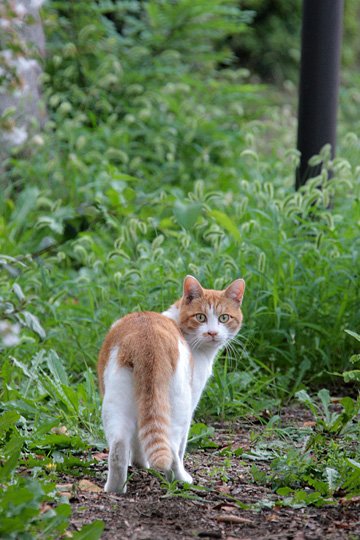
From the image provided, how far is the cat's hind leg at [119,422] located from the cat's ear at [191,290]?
83 cm

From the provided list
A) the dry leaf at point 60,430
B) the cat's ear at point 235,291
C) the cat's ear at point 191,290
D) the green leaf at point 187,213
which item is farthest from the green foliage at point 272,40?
the dry leaf at point 60,430

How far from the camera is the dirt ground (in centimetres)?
276

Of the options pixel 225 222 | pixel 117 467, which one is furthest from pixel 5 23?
pixel 117 467

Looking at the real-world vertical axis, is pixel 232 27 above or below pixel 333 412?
above

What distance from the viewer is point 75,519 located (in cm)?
278

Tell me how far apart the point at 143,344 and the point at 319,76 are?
2996 millimetres

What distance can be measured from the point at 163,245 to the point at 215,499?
2.94 metres

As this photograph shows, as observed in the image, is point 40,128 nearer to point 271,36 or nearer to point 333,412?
point 333,412

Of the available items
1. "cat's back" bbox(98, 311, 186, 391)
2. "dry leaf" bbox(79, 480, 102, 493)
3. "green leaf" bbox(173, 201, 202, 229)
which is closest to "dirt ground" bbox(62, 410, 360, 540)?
"dry leaf" bbox(79, 480, 102, 493)

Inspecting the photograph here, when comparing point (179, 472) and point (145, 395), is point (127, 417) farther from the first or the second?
point (179, 472)

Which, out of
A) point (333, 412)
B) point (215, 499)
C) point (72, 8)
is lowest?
point (333, 412)

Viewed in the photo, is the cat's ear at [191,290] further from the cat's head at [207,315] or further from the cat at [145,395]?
the cat at [145,395]

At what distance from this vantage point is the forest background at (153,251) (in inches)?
141

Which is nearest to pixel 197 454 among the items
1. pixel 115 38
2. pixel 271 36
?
pixel 115 38
